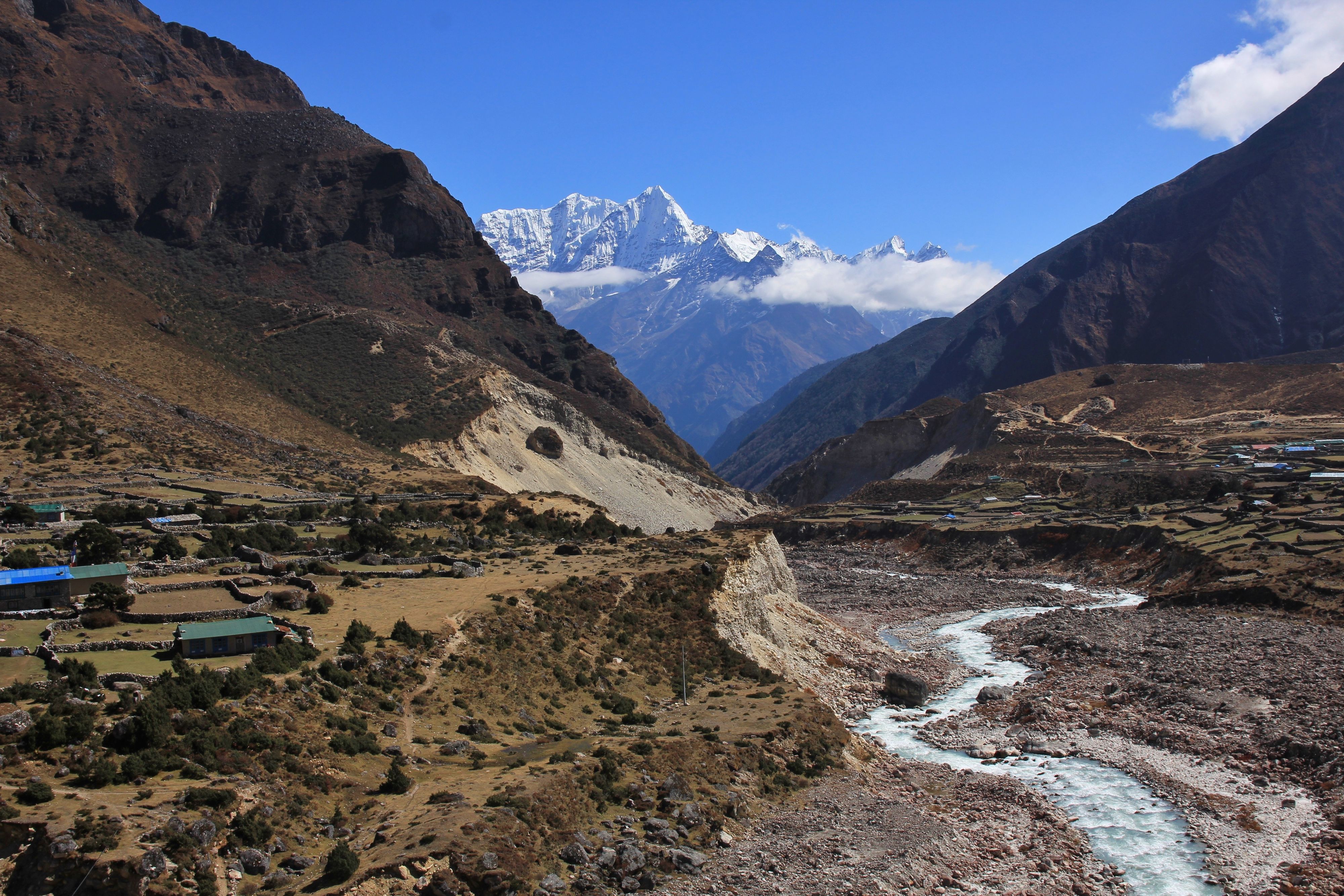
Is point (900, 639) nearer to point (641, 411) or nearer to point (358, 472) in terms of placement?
point (358, 472)

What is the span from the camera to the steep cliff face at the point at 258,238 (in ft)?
336

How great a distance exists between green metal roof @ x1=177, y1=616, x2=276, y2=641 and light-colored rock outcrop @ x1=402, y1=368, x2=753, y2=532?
66.1 meters

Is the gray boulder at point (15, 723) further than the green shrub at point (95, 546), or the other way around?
the green shrub at point (95, 546)

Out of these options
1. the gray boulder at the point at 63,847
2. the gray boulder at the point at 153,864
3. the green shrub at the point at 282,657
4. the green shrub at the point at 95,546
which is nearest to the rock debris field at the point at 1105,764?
the gray boulder at the point at 153,864

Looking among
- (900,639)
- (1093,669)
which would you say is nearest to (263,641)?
(1093,669)

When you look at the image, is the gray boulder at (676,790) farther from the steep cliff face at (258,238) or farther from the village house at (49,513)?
the steep cliff face at (258,238)

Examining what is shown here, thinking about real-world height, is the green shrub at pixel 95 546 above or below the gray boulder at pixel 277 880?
above

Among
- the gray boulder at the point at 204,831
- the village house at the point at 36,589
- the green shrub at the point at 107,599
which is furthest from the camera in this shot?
the green shrub at the point at 107,599

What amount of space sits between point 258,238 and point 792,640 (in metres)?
119

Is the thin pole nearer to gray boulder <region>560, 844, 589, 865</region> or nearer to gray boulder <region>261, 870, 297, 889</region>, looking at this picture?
gray boulder <region>560, 844, 589, 865</region>

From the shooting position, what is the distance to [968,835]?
28.2 metres

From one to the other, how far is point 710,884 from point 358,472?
57786 millimetres

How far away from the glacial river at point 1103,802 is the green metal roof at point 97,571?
1114 inches

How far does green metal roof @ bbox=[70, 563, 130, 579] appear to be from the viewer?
3192 centimetres
